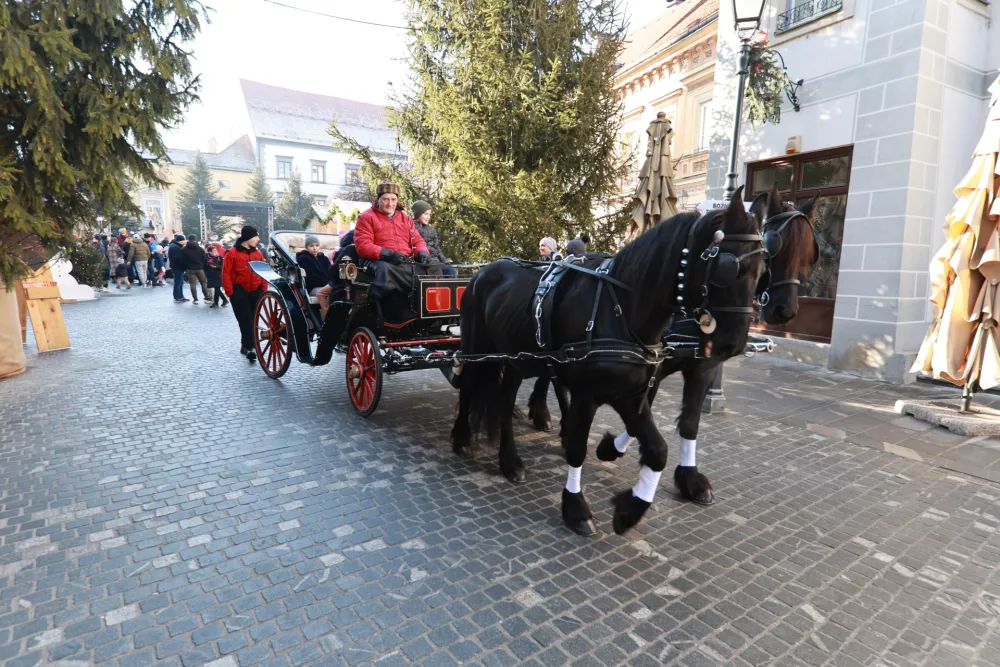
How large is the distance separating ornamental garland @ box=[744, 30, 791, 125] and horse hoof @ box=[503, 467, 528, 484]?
601 centimetres

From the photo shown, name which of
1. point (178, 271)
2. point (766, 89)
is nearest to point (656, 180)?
point (766, 89)

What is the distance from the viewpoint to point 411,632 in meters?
2.29

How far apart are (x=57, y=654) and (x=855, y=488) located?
4662mm

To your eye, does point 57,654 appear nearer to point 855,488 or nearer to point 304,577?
point 304,577

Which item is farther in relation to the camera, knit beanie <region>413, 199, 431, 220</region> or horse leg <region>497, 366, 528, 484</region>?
knit beanie <region>413, 199, 431, 220</region>

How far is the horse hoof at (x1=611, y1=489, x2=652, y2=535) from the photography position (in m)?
3.03

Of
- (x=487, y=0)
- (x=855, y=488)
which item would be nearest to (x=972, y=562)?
(x=855, y=488)

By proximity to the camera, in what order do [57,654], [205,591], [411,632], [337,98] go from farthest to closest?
[337,98] < [205,591] < [411,632] < [57,654]

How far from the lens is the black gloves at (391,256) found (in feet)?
16.5

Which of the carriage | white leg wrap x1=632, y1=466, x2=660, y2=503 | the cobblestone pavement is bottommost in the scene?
the cobblestone pavement

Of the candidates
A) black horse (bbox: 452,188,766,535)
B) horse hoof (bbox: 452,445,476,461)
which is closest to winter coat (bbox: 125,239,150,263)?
horse hoof (bbox: 452,445,476,461)

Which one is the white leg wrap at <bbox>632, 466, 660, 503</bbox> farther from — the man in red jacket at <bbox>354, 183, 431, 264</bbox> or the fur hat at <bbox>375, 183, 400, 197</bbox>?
the fur hat at <bbox>375, 183, 400, 197</bbox>

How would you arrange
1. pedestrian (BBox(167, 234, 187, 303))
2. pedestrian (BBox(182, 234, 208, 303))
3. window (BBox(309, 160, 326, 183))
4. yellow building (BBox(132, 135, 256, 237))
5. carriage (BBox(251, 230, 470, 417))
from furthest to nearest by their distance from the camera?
1. window (BBox(309, 160, 326, 183))
2. yellow building (BBox(132, 135, 256, 237))
3. pedestrian (BBox(167, 234, 187, 303))
4. pedestrian (BBox(182, 234, 208, 303))
5. carriage (BBox(251, 230, 470, 417))

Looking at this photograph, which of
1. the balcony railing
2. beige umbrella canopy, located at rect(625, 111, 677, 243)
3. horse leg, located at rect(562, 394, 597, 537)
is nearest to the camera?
horse leg, located at rect(562, 394, 597, 537)
